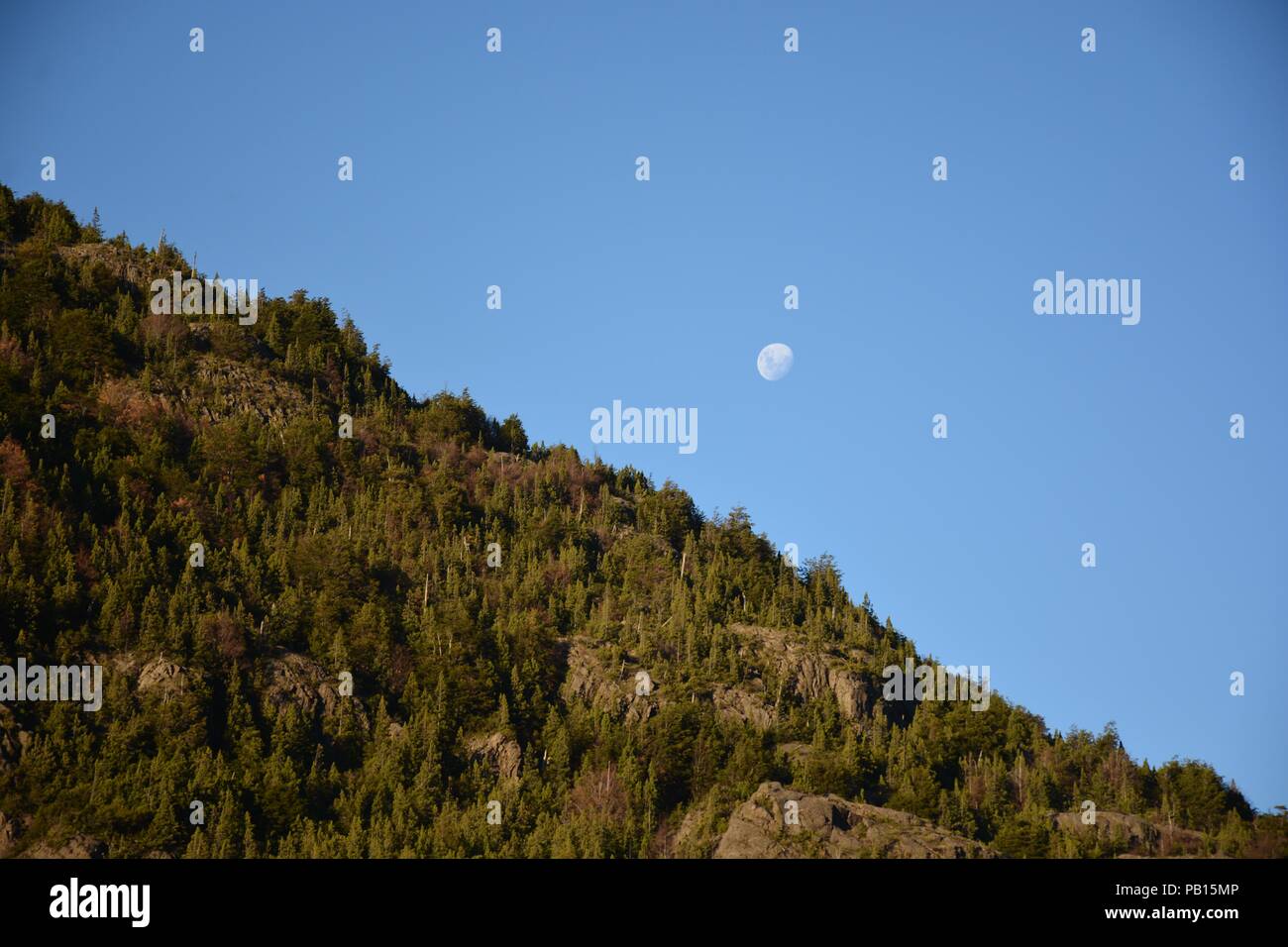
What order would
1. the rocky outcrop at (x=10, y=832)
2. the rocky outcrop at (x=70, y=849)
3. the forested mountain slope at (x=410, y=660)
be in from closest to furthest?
the rocky outcrop at (x=70, y=849) < the rocky outcrop at (x=10, y=832) < the forested mountain slope at (x=410, y=660)

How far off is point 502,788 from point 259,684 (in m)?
15.6

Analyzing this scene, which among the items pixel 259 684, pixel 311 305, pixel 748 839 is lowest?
pixel 748 839

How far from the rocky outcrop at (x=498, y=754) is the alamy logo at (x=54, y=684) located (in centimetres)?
2119

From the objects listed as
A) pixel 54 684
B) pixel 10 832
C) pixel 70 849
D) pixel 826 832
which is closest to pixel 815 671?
pixel 826 832

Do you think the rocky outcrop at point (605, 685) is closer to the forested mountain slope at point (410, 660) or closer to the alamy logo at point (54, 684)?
the forested mountain slope at point (410, 660)

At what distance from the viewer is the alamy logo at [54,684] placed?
10444 centimetres

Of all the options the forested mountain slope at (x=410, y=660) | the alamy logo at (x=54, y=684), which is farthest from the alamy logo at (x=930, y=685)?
the alamy logo at (x=54, y=684)

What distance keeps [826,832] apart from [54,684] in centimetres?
4272
